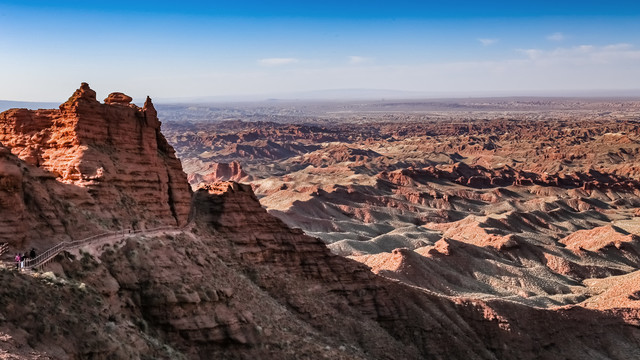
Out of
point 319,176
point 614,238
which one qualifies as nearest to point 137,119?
point 614,238

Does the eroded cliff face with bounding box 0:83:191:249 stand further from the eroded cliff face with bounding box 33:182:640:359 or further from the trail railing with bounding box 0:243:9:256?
the trail railing with bounding box 0:243:9:256

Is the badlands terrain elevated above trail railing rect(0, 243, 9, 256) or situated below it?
below

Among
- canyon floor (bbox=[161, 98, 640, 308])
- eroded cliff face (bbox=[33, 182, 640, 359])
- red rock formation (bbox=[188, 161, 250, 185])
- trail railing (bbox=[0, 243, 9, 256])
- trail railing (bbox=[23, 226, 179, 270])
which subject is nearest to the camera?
trail railing (bbox=[23, 226, 179, 270])

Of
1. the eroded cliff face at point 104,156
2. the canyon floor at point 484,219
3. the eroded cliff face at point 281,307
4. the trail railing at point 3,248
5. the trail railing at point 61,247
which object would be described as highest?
the eroded cliff face at point 104,156

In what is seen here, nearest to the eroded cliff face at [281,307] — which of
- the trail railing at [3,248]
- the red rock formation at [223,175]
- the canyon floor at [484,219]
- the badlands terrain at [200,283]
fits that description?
the badlands terrain at [200,283]

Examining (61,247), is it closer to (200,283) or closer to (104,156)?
(200,283)

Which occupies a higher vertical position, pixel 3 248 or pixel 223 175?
pixel 3 248

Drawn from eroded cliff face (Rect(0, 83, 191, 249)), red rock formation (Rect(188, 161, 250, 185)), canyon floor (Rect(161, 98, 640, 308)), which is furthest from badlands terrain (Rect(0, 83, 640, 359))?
red rock formation (Rect(188, 161, 250, 185))

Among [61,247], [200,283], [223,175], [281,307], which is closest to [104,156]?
[61,247]

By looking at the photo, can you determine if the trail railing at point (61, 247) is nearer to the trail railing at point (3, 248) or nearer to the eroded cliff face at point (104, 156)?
the eroded cliff face at point (104, 156)
